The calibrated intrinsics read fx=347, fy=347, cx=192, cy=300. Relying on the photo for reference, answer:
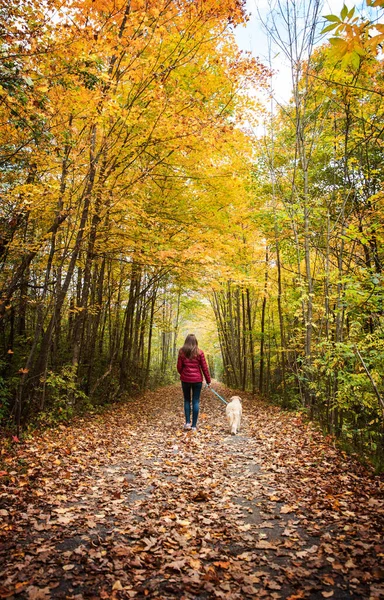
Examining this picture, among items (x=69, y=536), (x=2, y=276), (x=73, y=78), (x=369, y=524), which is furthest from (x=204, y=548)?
(x=2, y=276)

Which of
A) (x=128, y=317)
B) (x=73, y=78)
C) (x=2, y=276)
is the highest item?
(x=73, y=78)

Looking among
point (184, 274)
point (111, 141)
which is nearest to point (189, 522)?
point (184, 274)

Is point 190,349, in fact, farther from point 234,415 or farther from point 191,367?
point 234,415

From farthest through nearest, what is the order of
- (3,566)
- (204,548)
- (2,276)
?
(2,276) < (204,548) < (3,566)

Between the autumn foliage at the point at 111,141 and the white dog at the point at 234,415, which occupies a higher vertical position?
the autumn foliage at the point at 111,141

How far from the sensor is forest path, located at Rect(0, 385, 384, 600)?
2.58 metres

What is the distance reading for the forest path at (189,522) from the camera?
258 centimetres

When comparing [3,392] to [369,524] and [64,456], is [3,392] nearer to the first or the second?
[64,456]

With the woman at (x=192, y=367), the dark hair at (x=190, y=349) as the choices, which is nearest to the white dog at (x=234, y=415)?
the woman at (x=192, y=367)

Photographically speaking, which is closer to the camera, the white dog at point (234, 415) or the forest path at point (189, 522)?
the forest path at point (189, 522)

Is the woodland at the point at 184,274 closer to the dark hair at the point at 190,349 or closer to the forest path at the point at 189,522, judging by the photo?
the forest path at the point at 189,522

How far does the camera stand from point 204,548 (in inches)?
120

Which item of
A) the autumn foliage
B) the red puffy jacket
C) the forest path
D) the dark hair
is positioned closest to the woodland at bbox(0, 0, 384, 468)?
the autumn foliage

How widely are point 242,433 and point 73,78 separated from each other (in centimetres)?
763
